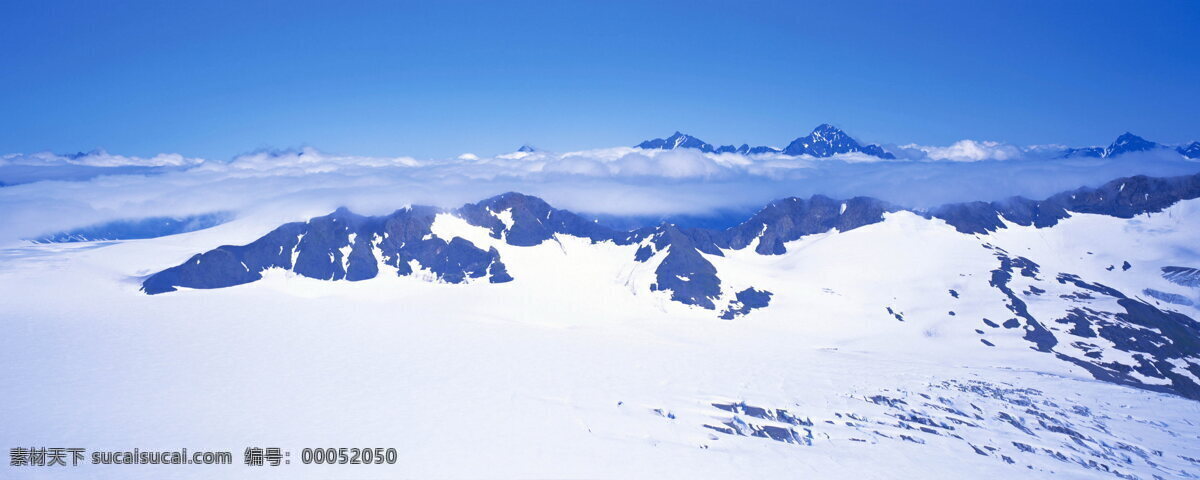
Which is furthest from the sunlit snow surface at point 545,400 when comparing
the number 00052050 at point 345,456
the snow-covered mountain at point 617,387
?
the number 00052050 at point 345,456

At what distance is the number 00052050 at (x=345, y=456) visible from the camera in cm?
8600

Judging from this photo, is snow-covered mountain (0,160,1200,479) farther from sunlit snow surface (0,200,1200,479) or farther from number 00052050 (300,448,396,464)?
number 00052050 (300,448,396,464)

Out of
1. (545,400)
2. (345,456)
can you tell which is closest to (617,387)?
(545,400)

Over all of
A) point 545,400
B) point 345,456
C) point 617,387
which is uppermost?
point 345,456

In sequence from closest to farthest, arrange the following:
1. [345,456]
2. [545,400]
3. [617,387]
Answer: [345,456]
[545,400]
[617,387]

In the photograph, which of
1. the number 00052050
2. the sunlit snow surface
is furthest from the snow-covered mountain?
the number 00052050

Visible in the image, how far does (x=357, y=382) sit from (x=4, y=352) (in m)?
76.4

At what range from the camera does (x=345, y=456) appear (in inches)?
3310

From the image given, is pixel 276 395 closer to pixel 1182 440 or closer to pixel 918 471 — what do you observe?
pixel 918 471

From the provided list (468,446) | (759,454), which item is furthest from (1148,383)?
(468,446)

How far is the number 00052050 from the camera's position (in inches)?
3386

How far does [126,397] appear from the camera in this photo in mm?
109250

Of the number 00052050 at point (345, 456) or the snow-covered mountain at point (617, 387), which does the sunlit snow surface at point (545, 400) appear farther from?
the number 00052050 at point (345, 456)

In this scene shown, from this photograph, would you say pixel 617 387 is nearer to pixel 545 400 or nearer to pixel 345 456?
pixel 545 400
